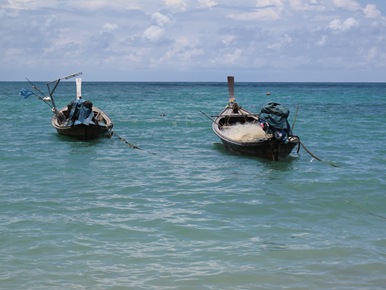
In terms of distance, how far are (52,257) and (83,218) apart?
224cm

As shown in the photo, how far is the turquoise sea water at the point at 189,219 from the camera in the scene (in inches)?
316

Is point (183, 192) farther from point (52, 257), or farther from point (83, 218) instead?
point (52, 257)

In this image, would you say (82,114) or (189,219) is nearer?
(189,219)

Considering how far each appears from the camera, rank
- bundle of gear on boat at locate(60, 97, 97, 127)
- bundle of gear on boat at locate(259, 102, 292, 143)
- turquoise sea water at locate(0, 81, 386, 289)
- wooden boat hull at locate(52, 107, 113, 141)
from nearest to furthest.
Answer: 1. turquoise sea water at locate(0, 81, 386, 289)
2. bundle of gear on boat at locate(259, 102, 292, 143)
3. bundle of gear on boat at locate(60, 97, 97, 127)
4. wooden boat hull at locate(52, 107, 113, 141)

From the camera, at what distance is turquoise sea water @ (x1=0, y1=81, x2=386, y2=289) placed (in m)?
8.03

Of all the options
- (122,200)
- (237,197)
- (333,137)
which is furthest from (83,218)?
(333,137)

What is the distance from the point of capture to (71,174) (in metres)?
15.9

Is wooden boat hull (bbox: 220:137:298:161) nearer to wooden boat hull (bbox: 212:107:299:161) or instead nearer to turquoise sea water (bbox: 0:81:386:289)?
wooden boat hull (bbox: 212:107:299:161)

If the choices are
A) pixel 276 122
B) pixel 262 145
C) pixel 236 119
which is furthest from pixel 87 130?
pixel 276 122

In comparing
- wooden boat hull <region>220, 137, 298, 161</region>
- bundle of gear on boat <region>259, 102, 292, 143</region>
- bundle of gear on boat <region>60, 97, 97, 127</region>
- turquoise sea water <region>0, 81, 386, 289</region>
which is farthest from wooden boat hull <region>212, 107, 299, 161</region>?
bundle of gear on boat <region>60, 97, 97, 127</region>

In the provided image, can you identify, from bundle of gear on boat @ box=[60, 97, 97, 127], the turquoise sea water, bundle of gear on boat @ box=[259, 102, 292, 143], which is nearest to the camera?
the turquoise sea water

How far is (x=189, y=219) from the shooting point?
10906 millimetres

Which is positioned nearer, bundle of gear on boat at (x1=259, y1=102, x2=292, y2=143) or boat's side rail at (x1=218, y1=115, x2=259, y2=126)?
bundle of gear on boat at (x1=259, y1=102, x2=292, y2=143)

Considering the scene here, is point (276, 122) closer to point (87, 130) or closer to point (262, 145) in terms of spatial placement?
point (262, 145)
